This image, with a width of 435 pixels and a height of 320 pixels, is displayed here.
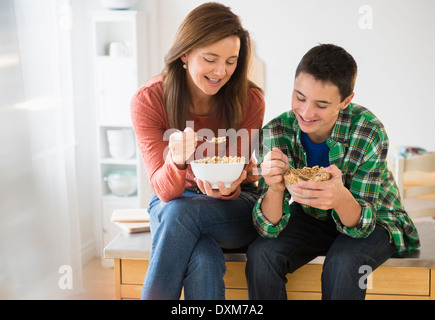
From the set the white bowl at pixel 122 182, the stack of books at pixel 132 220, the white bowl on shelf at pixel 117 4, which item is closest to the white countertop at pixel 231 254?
the stack of books at pixel 132 220

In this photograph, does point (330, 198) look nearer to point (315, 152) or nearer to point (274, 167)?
point (274, 167)

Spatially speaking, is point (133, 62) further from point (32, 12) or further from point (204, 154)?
point (204, 154)

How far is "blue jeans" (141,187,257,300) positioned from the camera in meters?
1.31

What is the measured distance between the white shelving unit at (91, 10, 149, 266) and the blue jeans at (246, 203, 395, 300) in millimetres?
1818

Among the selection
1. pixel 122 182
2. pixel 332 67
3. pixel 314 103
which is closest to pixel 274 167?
pixel 314 103

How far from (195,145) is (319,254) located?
496 mm

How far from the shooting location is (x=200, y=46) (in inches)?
61.2

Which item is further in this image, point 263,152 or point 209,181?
point 263,152

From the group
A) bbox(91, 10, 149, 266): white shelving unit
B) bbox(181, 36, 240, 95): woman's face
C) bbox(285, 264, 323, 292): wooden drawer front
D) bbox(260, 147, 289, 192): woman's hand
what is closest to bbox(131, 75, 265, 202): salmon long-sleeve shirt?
bbox(181, 36, 240, 95): woman's face

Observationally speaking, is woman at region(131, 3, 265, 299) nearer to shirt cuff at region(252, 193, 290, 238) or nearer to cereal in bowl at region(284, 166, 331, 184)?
shirt cuff at region(252, 193, 290, 238)

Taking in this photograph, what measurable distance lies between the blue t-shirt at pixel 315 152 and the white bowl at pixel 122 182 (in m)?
1.78

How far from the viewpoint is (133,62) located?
3.04 meters
